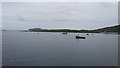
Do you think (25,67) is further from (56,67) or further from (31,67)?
(56,67)

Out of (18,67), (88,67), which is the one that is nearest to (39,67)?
(18,67)

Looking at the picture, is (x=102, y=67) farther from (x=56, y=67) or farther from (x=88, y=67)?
(x=56, y=67)

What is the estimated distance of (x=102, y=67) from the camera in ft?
104

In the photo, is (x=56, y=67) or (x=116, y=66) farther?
(x=116, y=66)

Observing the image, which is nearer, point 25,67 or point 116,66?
point 25,67

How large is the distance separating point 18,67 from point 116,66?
15.2 meters

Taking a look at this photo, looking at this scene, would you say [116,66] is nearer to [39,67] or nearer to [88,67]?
[88,67]

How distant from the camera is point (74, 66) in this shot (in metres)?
31.7

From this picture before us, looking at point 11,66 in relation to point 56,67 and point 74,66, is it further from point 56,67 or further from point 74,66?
point 74,66

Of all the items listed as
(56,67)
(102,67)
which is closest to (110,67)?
(102,67)

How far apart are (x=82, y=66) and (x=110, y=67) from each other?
4.32 m

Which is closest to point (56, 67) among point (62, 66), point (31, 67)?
point (62, 66)

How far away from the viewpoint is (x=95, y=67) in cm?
3153

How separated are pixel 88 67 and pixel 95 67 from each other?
115cm
